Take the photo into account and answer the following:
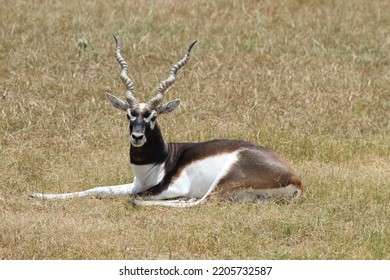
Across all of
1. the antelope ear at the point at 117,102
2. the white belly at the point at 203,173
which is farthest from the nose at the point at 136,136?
the white belly at the point at 203,173

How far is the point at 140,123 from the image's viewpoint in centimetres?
986

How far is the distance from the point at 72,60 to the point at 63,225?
6.39 metres

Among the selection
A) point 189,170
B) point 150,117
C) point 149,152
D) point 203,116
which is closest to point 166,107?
point 150,117

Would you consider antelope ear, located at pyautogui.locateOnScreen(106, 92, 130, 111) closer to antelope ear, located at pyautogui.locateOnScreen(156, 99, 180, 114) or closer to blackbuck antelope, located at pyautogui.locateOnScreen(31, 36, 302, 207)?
blackbuck antelope, located at pyautogui.locateOnScreen(31, 36, 302, 207)

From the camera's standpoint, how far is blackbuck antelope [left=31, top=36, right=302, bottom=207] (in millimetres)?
9797

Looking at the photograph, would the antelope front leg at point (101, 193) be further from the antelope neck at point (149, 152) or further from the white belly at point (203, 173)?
the white belly at point (203, 173)

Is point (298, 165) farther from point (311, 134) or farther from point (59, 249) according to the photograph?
point (59, 249)

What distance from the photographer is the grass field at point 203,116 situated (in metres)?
8.70

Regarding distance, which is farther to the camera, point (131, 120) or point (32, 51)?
point (32, 51)

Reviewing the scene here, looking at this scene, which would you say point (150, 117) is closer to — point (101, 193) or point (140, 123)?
point (140, 123)

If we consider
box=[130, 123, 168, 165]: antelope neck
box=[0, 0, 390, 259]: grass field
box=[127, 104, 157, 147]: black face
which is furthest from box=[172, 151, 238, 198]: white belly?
box=[127, 104, 157, 147]: black face

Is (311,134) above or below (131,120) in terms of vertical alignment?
below

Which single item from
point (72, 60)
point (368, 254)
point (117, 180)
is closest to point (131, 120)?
point (117, 180)

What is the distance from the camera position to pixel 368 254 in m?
8.26
